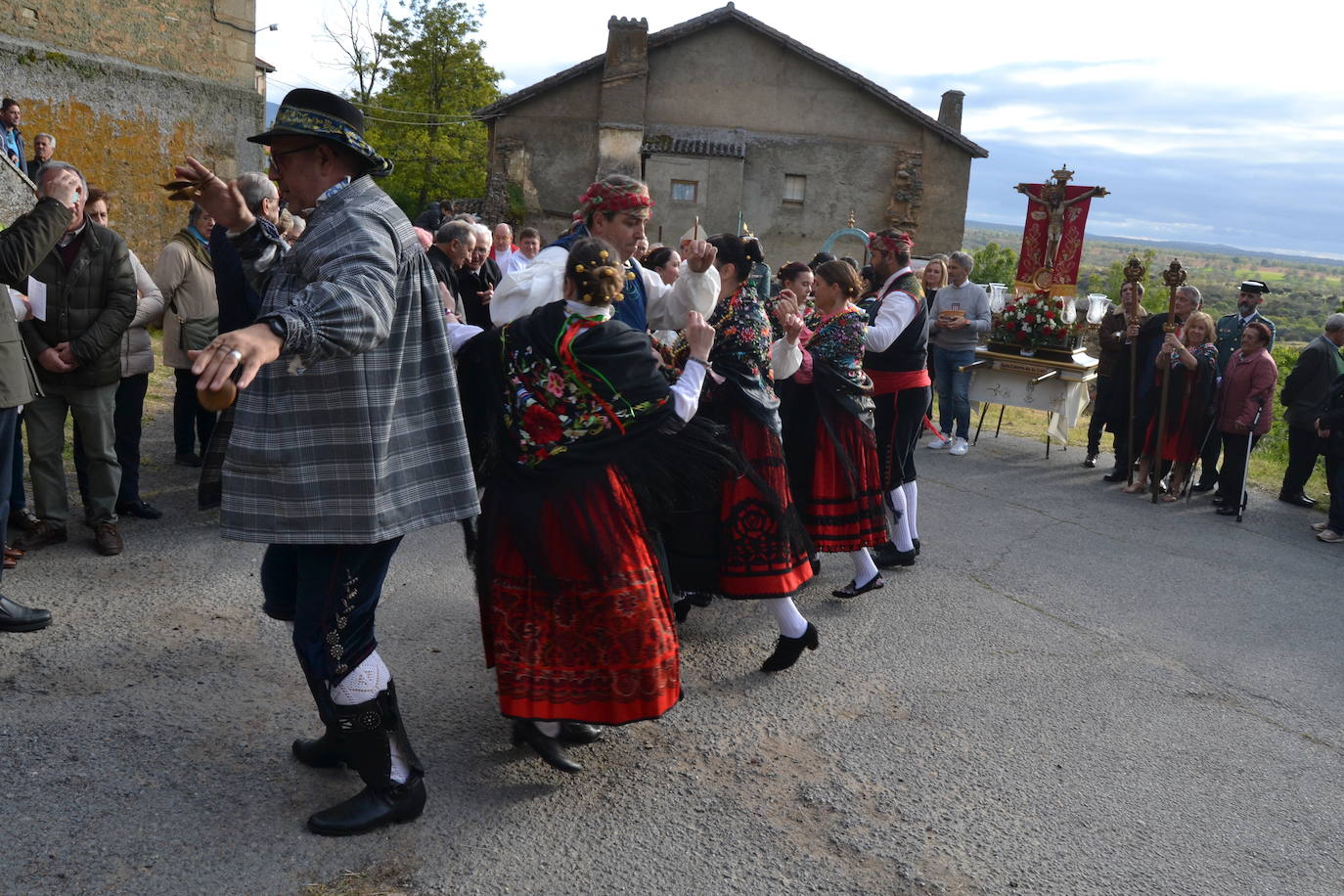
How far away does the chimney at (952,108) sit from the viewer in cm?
2852

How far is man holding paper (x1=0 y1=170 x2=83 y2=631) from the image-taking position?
388 cm

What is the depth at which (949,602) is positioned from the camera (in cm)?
579

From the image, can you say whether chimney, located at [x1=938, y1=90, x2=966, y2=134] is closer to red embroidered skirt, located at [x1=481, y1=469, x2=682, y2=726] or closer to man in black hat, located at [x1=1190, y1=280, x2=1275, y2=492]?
man in black hat, located at [x1=1190, y1=280, x2=1275, y2=492]

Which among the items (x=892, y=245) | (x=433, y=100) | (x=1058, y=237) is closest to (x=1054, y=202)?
(x=1058, y=237)

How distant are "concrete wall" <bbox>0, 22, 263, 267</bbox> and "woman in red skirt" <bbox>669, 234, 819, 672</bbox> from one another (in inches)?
386

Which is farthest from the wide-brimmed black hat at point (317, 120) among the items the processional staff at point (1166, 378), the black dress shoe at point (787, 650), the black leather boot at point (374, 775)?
the processional staff at point (1166, 378)

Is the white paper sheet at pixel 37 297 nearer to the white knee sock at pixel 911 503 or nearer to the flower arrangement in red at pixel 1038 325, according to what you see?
the white knee sock at pixel 911 503

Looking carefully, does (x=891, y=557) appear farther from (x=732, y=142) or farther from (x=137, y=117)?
(x=732, y=142)

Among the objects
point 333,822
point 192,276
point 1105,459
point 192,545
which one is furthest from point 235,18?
point 333,822

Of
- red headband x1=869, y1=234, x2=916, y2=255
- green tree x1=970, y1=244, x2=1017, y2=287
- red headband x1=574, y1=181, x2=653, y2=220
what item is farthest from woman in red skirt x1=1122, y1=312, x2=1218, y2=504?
green tree x1=970, y1=244, x2=1017, y2=287

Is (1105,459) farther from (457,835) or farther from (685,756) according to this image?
(457,835)

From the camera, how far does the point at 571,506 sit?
10.8ft

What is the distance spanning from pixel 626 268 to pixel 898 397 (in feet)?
9.01

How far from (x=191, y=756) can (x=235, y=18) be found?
1188cm
